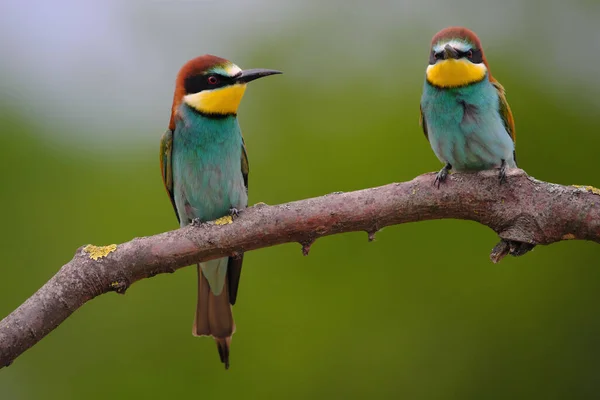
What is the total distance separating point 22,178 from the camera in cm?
596

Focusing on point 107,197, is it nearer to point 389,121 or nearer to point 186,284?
point 186,284

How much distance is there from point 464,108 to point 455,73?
0.15 metres

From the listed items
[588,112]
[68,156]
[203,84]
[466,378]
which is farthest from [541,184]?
[68,156]

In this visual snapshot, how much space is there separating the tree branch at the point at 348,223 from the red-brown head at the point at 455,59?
529 mm

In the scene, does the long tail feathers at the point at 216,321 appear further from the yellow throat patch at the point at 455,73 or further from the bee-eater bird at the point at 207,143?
the yellow throat patch at the point at 455,73

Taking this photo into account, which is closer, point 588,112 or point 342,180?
point 342,180

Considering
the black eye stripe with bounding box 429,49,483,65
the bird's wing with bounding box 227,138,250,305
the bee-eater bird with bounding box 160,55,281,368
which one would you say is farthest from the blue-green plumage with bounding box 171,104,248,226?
the black eye stripe with bounding box 429,49,483,65

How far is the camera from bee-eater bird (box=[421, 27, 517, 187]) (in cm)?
347

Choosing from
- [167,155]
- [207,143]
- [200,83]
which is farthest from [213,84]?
[167,155]

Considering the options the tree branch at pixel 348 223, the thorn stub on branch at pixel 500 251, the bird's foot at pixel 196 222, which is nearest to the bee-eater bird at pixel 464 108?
the tree branch at pixel 348 223

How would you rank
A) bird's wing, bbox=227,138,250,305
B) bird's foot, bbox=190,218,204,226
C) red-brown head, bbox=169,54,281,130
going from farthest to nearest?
bird's wing, bbox=227,138,250,305 < red-brown head, bbox=169,54,281,130 < bird's foot, bbox=190,218,204,226

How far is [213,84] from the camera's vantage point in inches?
150

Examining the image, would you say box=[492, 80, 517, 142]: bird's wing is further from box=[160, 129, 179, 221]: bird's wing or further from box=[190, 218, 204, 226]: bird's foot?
box=[160, 129, 179, 221]: bird's wing

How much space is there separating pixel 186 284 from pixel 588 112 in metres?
3.04
